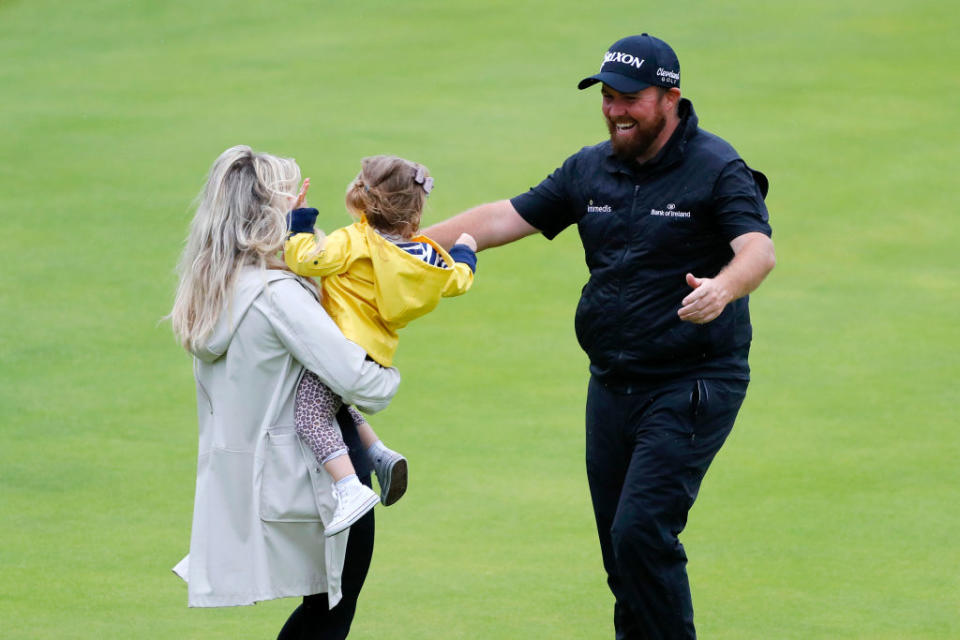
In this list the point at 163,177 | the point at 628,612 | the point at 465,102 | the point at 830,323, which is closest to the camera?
the point at 628,612

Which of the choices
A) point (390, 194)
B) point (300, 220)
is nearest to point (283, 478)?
point (300, 220)

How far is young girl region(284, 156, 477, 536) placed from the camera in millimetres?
3859

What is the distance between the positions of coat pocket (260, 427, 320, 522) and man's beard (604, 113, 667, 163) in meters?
1.37

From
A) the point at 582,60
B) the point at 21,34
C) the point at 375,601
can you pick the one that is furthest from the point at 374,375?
the point at 21,34

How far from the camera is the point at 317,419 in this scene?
3881mm

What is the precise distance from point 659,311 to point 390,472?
97cm

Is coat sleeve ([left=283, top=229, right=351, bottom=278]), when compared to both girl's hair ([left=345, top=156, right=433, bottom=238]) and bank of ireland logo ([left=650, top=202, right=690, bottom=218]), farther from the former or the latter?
bank of ireland logo ([left=650, top=202, right=690, bottom=218])

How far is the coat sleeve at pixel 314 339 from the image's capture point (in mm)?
3803

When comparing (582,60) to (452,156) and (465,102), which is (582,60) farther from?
(452,156)

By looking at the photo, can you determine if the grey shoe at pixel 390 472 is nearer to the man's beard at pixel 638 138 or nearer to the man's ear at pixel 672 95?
the man's beard at pixel 638 138

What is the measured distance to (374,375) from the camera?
3906 millimetres

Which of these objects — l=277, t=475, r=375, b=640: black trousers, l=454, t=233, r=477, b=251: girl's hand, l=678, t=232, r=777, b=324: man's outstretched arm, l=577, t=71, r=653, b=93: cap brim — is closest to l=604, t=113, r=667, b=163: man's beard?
l=577, t=71, r=653, b=93: cap brim

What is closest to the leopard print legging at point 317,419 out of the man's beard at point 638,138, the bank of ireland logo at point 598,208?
the bank of ireland logo at point 598,208

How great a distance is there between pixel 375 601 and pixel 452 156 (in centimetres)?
651
